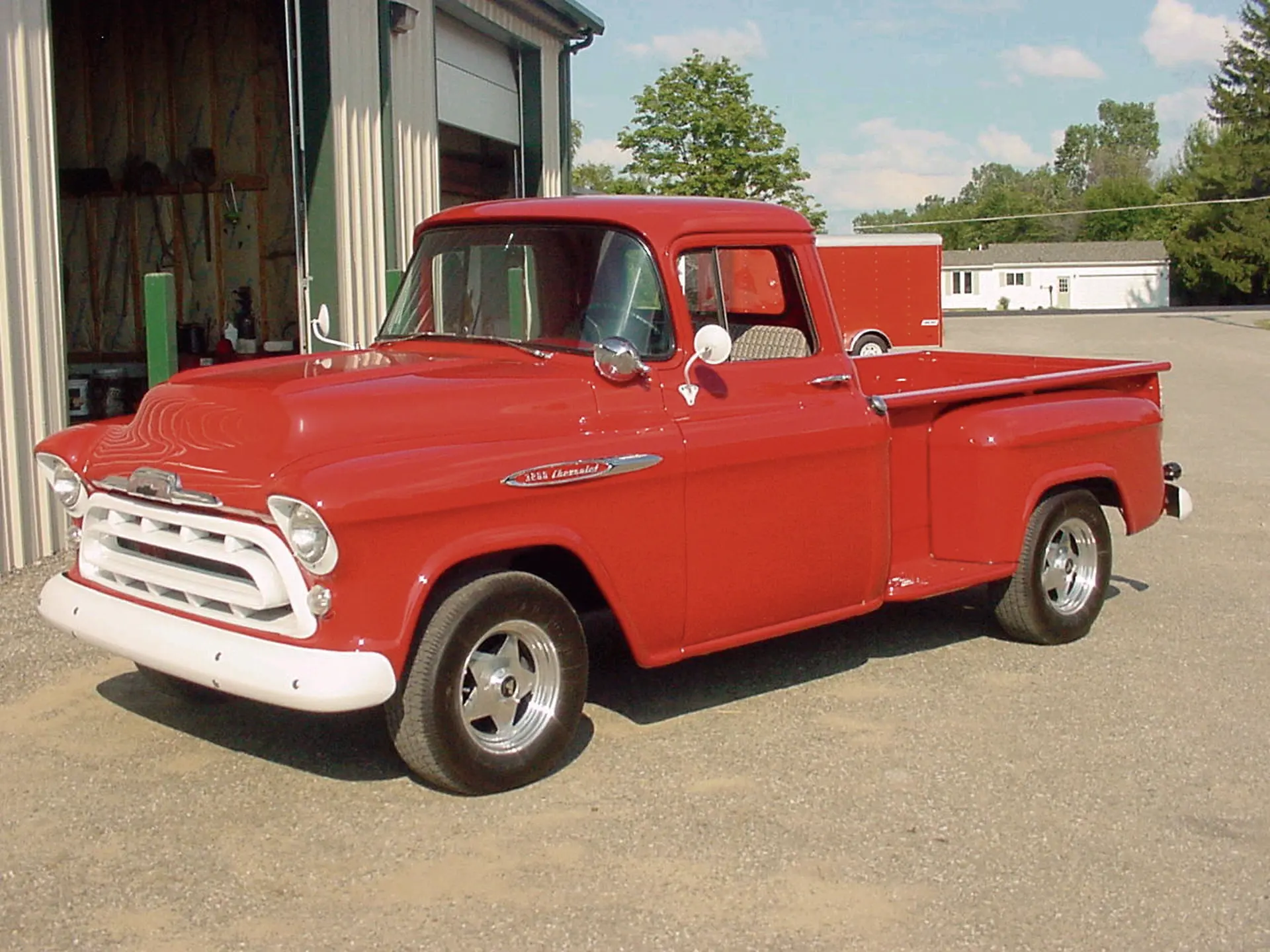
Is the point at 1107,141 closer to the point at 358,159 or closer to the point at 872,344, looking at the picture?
the point at 872,344

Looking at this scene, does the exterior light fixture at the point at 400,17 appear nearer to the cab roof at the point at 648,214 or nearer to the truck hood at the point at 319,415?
the cab roof at the point at 648,214

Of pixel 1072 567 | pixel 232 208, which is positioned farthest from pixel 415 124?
pixel 1072 567

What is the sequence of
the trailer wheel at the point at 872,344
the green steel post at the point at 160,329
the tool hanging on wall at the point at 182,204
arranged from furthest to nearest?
1. the trailer wheel at the point at 872,344
2. the tool hanging on wall at the point at 182,204
3. the green steel post at the point at 160,329

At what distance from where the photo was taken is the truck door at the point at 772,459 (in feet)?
17.7

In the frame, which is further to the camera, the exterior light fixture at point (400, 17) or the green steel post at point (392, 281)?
the exterior light fixture at point (400, 17)

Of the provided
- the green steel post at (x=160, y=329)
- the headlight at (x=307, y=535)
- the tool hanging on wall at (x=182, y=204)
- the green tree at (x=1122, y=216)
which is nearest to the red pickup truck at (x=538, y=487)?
the headlight at (x=307, y=535)

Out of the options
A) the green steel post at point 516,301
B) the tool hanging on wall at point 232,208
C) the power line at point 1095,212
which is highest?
the power line at point 1095,212

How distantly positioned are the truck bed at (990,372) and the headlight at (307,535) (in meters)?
3.22

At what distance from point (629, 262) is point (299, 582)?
1.78 metres

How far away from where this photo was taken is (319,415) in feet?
15.3

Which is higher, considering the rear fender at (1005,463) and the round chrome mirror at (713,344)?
the round chrome mirror at (713,344)

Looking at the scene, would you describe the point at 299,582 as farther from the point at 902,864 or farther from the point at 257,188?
the point at 257,188

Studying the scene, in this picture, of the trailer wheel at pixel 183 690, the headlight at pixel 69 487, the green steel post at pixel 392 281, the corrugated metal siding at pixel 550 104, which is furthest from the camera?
the corrugated metal siding at pixel 550 104

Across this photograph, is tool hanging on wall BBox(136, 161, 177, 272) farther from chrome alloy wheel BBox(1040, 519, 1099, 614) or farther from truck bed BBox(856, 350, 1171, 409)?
chrome alloy wheel BBox(1040, 519, 1099, 614)
